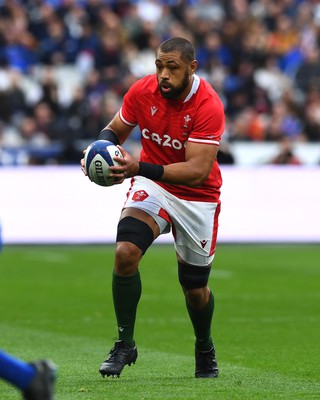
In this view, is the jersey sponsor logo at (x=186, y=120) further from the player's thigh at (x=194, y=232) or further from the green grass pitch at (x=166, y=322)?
the green grass pitch at (x=166, y=322)

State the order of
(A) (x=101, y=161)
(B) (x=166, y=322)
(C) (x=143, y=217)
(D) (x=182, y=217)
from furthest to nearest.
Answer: (B) (x=166, y=322) → (D) (x=182, y=217) → (C) (x=143, y=217) → (A) (x=101, y=161)

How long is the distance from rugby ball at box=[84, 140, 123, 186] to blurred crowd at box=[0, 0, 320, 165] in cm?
1430

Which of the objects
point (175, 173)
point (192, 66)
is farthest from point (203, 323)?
point (192, 66)

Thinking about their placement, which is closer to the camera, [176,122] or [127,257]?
[127,257]

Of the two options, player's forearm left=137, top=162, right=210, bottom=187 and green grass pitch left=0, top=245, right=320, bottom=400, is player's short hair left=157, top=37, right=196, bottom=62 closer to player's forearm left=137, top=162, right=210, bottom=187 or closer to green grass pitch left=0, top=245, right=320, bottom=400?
player's forearm left=137, top=162, right=210, bottom=187

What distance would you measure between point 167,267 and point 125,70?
8.53m

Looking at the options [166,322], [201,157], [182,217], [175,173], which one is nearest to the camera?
[175,173]

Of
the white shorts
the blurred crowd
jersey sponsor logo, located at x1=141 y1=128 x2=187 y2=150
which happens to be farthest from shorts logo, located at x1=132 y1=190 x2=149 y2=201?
the blurred crowd

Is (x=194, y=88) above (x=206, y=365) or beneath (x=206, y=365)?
above

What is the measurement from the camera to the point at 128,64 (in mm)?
25672

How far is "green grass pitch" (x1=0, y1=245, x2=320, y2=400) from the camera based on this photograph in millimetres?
7934

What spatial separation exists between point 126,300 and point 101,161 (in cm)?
106

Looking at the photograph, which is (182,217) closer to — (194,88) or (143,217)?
(143,217)

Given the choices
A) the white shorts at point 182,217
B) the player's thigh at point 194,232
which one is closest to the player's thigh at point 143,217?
the white shorts at point 182,217
